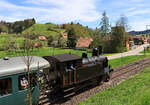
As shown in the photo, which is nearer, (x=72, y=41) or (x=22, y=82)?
(x=22, y=82)

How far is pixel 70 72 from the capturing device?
9344mm

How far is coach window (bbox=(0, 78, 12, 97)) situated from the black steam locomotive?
266cm

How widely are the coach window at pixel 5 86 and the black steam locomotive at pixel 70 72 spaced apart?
2662 mm

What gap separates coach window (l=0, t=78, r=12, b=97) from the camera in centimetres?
659

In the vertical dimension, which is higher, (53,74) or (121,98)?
(53,74)

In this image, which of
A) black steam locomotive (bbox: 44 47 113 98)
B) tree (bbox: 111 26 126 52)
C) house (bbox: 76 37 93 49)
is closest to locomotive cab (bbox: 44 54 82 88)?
black steam locomotive (bbox: 44 47 113 98)

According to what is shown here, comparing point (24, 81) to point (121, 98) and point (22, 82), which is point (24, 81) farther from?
point (121, 98)

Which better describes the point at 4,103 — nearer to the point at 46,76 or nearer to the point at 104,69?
the point at 46,76

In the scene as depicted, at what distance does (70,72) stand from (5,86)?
4.04 metres

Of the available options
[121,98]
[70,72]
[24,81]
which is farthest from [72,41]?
[24,81]

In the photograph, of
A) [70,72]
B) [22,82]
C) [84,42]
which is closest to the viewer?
[22,82]

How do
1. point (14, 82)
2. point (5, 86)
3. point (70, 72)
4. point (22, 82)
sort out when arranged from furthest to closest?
1. point (70, 72)
2. point (22, 82)
3. point (14, 82)
4. point (5, 86)

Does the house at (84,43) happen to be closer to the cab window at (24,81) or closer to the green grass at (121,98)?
the green grass at (121,98)

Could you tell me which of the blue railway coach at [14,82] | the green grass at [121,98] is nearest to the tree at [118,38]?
the green grass at [121,98]
